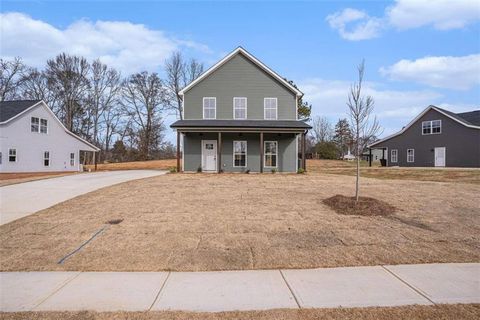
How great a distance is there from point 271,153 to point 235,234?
15538mm

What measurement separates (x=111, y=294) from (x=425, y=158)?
35.3 m

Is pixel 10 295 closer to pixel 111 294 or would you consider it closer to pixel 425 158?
pixel 111 294

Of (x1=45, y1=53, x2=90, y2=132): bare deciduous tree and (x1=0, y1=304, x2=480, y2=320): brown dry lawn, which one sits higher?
(x1=45, y1=53, x2=90, y2=132): bare deciduous tree

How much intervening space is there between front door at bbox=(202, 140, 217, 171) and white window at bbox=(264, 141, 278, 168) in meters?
3.68

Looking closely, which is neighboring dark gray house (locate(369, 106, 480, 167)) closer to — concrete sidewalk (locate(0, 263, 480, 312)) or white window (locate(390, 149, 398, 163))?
white window (locate(390, 149, 398, 163))

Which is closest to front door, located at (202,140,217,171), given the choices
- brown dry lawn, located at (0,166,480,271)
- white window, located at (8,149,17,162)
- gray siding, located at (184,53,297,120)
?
gray siding, located at (184,53,297,120)

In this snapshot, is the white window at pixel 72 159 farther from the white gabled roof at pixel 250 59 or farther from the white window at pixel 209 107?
the white window at pixel 209 107

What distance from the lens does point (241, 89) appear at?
73.0ft

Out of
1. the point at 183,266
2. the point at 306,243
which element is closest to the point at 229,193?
the point at 306,243

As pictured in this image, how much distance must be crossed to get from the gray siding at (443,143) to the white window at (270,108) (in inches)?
763

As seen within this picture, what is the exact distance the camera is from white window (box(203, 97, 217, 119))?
22.3 m

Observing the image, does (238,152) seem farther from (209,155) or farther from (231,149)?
(209,155)

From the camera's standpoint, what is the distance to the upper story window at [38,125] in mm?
28945

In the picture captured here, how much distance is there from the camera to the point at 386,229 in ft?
24.5
